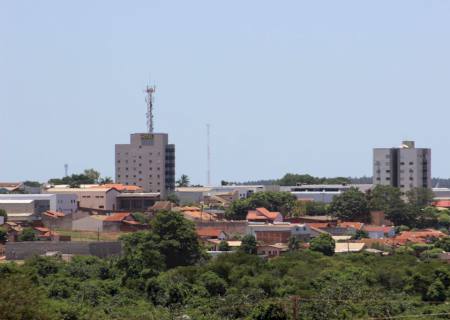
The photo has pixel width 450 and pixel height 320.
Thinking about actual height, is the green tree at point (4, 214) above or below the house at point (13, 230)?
above

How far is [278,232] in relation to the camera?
6869 centimetres

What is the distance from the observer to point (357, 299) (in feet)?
134

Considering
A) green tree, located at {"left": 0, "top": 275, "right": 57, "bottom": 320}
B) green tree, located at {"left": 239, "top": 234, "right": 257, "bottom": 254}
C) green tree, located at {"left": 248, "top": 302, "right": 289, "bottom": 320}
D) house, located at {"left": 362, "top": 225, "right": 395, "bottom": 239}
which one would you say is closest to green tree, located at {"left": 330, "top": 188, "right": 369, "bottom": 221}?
house, located at {"left": 362, "top": 225, "right": 395, "bottom": 239}

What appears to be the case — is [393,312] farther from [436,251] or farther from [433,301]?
[436,251]

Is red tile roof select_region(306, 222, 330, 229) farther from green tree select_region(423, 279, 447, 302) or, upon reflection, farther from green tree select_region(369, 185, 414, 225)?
green tree select_region(423, 279, 447, 302)

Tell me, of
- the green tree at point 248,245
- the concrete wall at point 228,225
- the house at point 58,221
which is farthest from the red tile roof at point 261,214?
the green tree at point 248,245

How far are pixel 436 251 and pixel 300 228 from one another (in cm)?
1006

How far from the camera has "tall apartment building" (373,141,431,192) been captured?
103 meters

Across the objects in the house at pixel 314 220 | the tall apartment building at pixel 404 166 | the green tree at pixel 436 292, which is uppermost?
the tall apartment building at pixel 404 166

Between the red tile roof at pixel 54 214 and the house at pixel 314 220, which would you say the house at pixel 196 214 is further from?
the red tile roof at pixel 54 214

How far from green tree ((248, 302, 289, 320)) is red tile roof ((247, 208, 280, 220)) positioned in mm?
40536

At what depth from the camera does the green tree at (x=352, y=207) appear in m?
81.0

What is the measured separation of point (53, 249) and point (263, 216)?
20722 mm

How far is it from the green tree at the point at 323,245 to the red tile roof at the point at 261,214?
45.7ft
